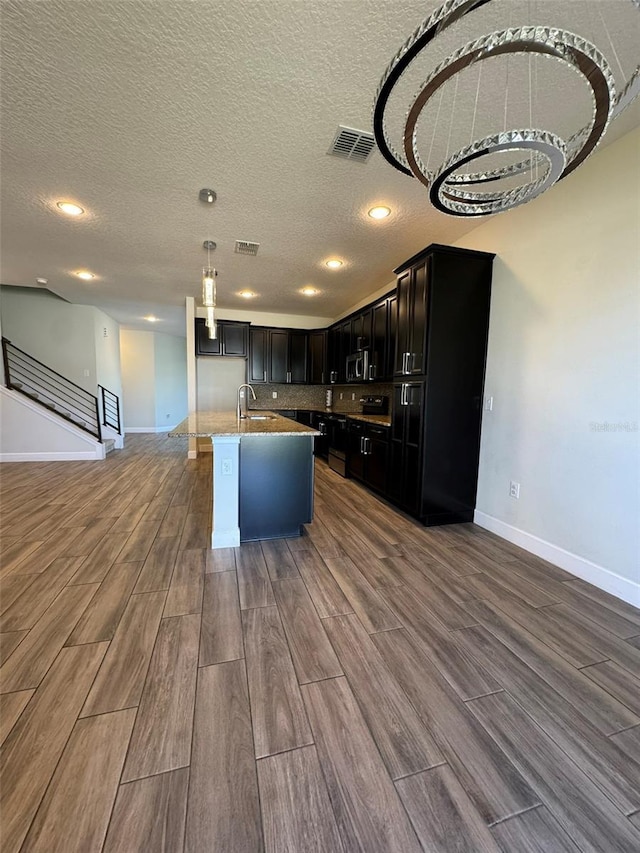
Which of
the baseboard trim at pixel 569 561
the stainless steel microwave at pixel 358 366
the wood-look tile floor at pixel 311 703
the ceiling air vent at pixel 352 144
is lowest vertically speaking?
the wood-look tile floor at pixel 311 703

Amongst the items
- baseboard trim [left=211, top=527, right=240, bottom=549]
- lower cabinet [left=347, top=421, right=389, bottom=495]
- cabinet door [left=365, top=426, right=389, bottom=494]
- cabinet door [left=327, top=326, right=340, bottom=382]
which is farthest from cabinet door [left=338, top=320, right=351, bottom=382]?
baseboard trim [left=211, top=527, right=240, bottom=549]

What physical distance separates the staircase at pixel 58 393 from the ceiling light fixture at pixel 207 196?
Answer: 4.55m

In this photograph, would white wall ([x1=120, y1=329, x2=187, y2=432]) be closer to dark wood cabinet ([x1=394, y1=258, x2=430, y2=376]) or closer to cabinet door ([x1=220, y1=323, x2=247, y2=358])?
cabinet door ([x1=220, y1=323, x2=247, y2=358])

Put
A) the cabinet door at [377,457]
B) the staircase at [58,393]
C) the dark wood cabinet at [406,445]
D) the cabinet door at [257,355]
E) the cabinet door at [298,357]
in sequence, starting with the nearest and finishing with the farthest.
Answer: the dark wood cabinet at [406,445], the cabinet door at [377,457], the staircase at [58,393], the cabinet door at [257,355], the cabinet door at [298,357]

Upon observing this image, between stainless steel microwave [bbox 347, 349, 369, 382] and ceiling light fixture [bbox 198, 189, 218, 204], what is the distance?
257 cm

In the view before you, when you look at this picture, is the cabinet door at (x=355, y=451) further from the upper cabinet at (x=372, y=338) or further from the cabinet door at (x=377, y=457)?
the upper cabinet at (x=372, y=338)

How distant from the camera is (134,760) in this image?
3.50 feet

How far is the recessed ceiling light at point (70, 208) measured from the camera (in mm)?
2771

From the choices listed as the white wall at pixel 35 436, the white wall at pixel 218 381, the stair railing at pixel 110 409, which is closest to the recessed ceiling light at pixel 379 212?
the white wall at pixel 218 381

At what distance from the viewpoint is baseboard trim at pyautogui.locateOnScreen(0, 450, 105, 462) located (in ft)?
17.0

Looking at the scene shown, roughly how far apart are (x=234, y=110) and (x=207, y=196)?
0.89 metres

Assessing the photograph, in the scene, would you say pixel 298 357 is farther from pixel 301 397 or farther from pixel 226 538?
pixel 226 538

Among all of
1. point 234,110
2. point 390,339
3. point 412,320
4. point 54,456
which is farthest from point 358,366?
point 54,456

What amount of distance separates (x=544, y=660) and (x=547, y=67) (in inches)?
112
